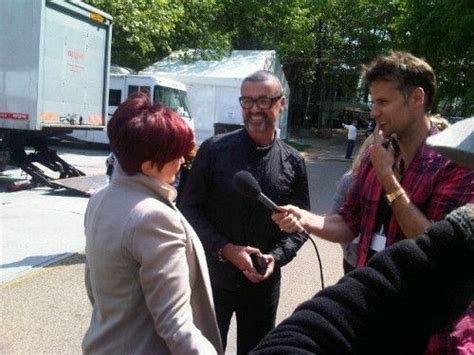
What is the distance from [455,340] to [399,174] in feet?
2.66

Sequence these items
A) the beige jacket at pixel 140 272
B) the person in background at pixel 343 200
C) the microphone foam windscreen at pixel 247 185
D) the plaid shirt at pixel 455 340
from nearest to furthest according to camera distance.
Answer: the plaid shirt at pixel 455 340, the beige jacket at pixel 140 272, the microphone foam windscreen at pixel 247 185, the person in background at pixel 343 200

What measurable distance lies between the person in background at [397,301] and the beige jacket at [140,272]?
790mm

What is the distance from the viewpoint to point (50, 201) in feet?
31.3

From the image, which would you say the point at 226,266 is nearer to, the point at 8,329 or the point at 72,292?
the point at 8,329

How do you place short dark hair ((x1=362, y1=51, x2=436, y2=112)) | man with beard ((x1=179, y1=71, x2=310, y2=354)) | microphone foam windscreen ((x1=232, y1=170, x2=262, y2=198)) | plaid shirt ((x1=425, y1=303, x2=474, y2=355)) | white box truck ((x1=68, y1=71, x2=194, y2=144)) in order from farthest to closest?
white box truck ((x1=68, y1=71, x2=194, y2=144)) → man with beard ((x1=179, y1=71, x2=310, y2=354)) → microphone foam windscreen ((x1=232, y1=170, x2=262, y2=198)) → short dark hair ((x1=362, y1=51, x2=436, y2=112)) → plaid shirt ((x1=425, y1=303, x2=474, y2=355))

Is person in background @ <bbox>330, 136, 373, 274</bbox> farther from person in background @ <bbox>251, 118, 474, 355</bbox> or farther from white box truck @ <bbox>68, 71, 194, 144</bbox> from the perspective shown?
white box truck @ <bbox>68, 71, 194, 144</bbox>

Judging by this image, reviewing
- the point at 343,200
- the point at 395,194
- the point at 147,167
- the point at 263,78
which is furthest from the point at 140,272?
the point at 343,200

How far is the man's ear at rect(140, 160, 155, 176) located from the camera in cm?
195

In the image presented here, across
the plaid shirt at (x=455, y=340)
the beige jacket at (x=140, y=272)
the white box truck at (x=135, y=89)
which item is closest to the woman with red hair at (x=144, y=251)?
the beige jacket at (x=140, y=272)

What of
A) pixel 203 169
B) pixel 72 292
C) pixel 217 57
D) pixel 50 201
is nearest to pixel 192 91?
pixel 217 57

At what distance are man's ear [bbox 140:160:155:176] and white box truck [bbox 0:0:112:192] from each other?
355 inches

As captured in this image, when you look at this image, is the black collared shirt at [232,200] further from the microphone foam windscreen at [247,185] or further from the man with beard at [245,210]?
the microphone foam windscreen at [247,185]

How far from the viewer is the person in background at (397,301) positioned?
3.30 feet

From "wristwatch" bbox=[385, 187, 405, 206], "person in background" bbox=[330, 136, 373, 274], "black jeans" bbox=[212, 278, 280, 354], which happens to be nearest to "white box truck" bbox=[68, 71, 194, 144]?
"person in background" bbox=[330, 136, 373, 274]
